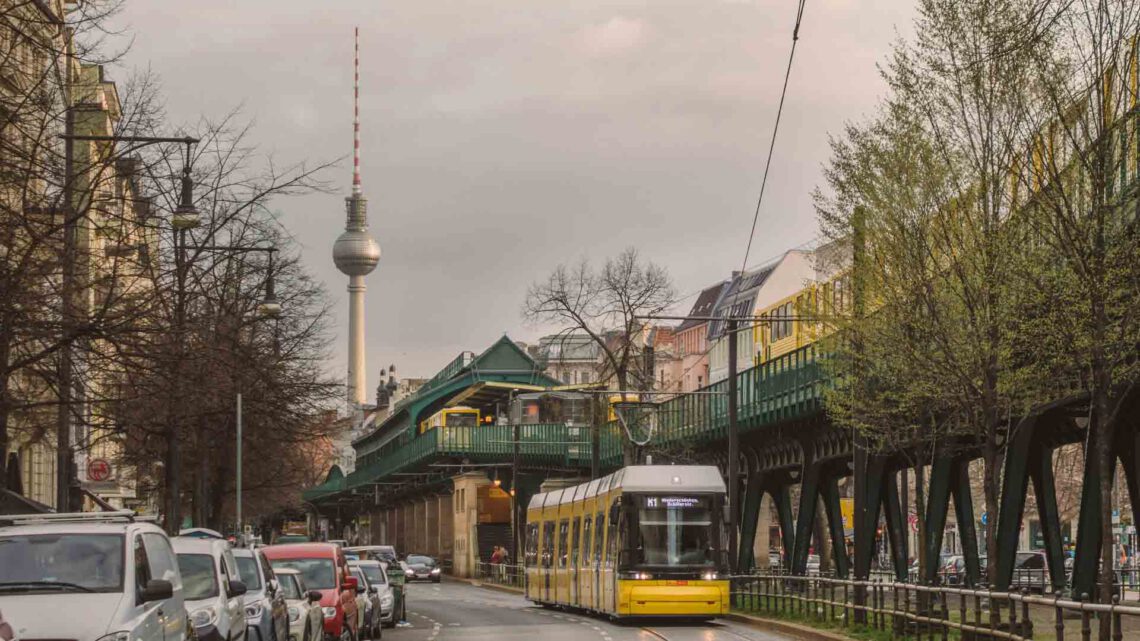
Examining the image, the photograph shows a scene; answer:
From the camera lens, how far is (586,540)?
47.5m

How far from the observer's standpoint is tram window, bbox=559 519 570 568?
169ft

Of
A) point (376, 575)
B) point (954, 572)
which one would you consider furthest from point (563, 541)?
point (954, 572)

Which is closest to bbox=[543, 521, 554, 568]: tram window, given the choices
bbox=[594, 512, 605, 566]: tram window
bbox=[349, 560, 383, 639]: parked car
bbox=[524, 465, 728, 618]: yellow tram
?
Answer: bbox=[594, 512, 605, 566]: tram window

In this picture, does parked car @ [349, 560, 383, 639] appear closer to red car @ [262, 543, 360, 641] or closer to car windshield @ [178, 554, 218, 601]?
red car @ [262, 543, 360, 641]

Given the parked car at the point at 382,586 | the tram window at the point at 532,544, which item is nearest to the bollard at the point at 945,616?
the parked car at the point at 382,586

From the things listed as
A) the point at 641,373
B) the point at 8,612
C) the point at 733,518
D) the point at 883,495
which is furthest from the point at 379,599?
the point at 641,373

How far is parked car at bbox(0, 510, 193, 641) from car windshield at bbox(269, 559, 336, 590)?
12.6m

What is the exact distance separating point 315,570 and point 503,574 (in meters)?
62.9

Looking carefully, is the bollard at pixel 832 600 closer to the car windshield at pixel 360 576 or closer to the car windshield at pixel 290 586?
the car windshield at pixel 360 576

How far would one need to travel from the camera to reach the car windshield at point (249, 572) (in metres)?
25.0

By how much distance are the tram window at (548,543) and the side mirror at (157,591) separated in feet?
123

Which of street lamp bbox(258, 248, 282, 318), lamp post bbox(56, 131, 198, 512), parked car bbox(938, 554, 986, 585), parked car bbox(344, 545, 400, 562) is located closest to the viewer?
lamp post bbox(56, 131, 198, 512)

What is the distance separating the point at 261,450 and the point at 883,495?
1654 centimetres

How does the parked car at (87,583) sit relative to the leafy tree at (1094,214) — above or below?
below
